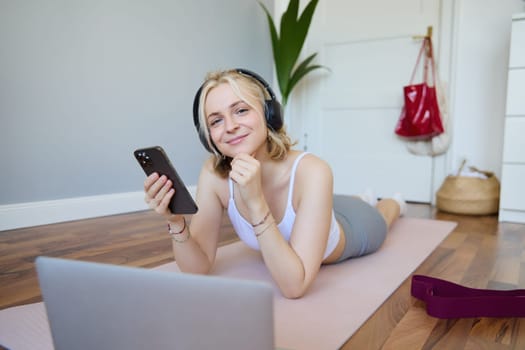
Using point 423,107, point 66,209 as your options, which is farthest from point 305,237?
point 423,107

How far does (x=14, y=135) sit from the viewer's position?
1989 millimetres

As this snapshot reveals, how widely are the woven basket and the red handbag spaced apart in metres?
0.41

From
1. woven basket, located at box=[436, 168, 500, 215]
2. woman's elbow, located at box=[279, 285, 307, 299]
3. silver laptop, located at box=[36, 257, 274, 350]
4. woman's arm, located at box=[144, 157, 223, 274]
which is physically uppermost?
silver laptop, located at box=[36, 257, 274, 350]

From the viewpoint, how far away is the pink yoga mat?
88 centimetres

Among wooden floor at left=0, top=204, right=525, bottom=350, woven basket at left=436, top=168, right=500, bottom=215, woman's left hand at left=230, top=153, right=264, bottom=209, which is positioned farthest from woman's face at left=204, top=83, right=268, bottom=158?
woven basket at left=436, top=168, right=500, bottom=215

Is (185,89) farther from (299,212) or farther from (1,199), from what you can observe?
(299,212)

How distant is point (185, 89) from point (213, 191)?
5.74 feet

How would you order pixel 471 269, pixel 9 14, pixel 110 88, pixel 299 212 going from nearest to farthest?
pixel 299 212 < pixel 471 269 < pixel 9 14 < pixel 110 88

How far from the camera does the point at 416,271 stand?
1387 millimetres

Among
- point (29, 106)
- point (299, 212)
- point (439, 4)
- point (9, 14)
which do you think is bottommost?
point (299, 212)

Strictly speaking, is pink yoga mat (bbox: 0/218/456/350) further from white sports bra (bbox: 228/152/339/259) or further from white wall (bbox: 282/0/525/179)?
white wall (bbox: 282/0/525/179)

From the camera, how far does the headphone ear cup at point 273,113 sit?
99 centimetres

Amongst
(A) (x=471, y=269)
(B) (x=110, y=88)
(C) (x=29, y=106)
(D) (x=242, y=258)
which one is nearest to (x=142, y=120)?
(B) (x=110, y=88)

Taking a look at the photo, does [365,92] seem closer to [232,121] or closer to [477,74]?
[477,74]
